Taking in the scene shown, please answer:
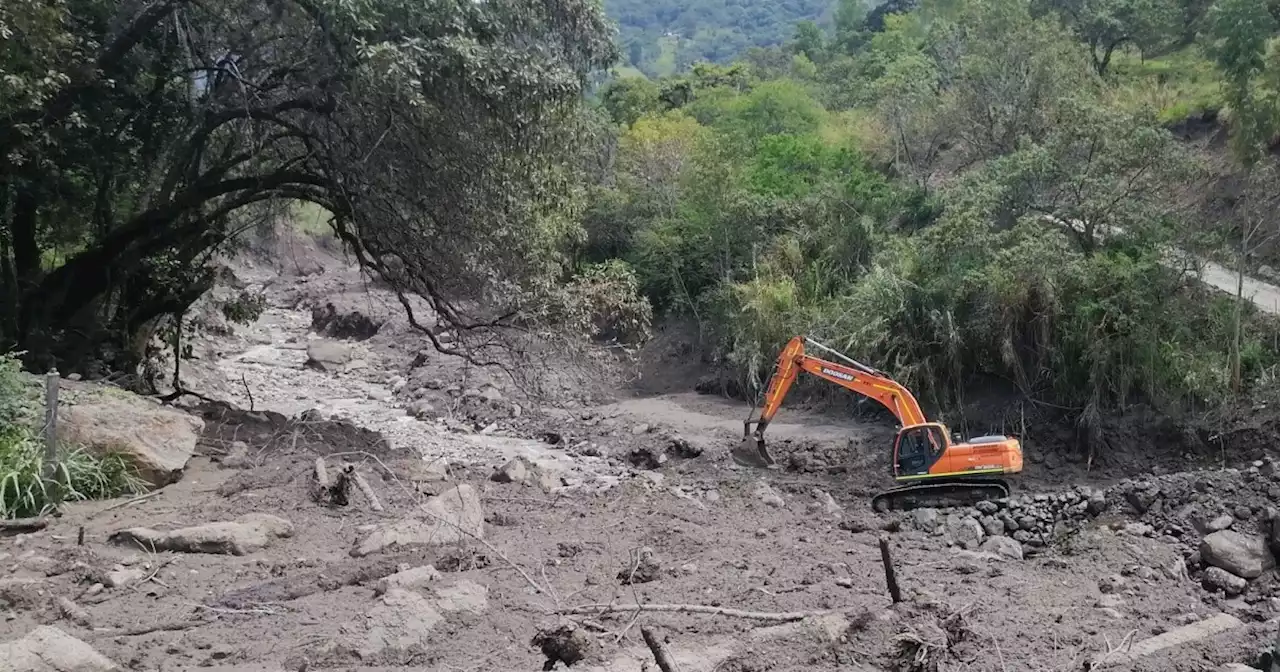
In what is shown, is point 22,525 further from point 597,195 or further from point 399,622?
point 597,195

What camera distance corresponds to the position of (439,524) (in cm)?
705

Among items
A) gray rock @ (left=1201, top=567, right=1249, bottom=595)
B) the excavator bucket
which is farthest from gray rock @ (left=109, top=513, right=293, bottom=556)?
the excavator bucket

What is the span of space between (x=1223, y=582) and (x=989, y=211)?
760cm

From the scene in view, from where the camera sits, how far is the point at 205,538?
6.54 meters

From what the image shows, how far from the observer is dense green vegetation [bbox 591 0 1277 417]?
14.1 metres

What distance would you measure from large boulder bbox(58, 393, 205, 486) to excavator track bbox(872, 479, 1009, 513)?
8.22m

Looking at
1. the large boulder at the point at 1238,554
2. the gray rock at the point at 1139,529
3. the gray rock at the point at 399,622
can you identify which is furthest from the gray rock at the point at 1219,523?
the gray rock at the point at 399,622

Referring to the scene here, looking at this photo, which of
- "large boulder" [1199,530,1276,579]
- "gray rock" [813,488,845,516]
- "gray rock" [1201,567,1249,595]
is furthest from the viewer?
"gray rock" [813,488,845,516]

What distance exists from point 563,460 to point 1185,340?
9.59 metres

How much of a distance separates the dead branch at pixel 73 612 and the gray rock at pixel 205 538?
45.0 inches

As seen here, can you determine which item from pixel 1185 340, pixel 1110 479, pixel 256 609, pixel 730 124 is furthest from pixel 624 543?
pixel 730 124

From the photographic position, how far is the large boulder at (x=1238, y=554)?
933 cm

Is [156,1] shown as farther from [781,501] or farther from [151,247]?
[781,501]

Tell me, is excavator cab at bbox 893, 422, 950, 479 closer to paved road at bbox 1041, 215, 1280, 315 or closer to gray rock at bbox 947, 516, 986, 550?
gray rock at bbox 947, 516, 986, 550
